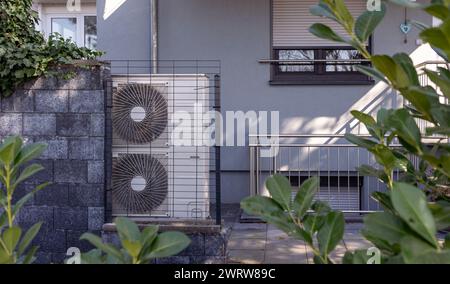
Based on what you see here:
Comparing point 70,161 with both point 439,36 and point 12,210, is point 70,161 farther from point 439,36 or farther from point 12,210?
point 439,36

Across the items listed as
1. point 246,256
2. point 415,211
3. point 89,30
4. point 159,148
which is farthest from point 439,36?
point 89,30

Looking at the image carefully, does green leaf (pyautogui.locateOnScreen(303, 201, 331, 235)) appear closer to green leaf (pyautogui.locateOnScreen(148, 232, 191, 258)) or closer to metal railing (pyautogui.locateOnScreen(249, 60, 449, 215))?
green leaf (pyautogui.locateOnScreen(148, 232, 191, 258))

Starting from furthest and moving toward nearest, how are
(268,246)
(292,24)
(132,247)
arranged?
1. (292,24)
2. (268,246)
3. (132,247)

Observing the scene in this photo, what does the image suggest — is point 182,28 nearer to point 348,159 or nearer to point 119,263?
point 348,159

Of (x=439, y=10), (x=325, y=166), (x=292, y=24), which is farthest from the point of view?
(x=292, y=24)

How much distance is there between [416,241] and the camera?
1.28 meters

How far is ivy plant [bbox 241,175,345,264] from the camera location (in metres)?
1.65

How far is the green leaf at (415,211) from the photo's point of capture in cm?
126

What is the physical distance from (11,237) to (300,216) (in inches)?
31.7

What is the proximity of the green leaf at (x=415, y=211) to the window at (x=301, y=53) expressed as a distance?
782 cm

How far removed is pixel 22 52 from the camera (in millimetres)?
5250

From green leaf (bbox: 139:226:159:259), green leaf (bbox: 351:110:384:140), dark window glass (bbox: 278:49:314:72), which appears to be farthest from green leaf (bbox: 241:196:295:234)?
dark window glass (bbox: 278:49:314:72)

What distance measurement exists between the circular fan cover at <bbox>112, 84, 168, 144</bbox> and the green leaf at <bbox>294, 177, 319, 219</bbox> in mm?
3628
